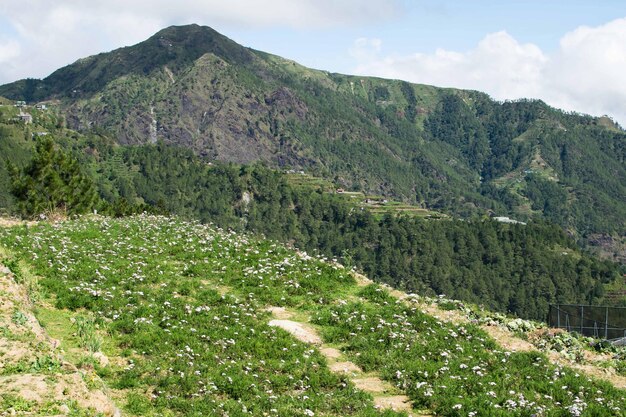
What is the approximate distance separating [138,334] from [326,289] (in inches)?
340

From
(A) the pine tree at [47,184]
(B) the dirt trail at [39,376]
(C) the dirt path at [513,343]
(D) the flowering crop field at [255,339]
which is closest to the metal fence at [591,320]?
(C) the dirt path at [513,343]

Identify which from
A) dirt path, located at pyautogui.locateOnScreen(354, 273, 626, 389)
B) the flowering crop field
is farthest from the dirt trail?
dirt path, located at pyautogui.locateOnScreen(354, 273, 626, 389)

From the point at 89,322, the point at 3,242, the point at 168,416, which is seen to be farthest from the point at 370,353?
the point at 3,242

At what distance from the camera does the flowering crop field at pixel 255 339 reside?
52.2 feet

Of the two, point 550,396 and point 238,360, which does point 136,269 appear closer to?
point 238,360

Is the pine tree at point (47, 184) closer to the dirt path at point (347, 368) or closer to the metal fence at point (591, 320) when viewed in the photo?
the dirt path at point (347, 368)

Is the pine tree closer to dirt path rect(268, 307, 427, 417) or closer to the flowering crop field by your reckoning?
the flowering crop field

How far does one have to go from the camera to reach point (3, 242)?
2662 centimetres

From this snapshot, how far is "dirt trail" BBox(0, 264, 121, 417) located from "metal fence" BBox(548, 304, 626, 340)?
22.7 m

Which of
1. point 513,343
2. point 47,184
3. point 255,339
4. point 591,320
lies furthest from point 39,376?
point 47,184

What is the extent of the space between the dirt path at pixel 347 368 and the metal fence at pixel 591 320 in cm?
1365

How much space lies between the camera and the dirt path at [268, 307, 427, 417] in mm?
16703

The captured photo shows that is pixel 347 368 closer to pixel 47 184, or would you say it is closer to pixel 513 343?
pixel 513 343

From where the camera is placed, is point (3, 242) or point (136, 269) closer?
point (136, 269)
